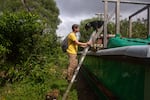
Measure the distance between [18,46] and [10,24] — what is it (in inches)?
23.4

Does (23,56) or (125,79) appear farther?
(23,56)

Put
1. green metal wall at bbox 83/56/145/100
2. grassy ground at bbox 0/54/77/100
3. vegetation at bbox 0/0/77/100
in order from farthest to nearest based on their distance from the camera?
vegetation at bbox 0/0/77/100
grassy ground at bbox 0/54/77/100
green metal wall at bbox 83/56/145/100

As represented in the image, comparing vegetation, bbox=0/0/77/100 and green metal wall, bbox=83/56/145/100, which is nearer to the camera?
green metal wall, bbox=83/56/145/100

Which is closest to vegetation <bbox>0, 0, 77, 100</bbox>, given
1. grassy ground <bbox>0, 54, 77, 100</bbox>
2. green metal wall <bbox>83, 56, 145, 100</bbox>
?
grassy ground <bbox>0, 54, 77, 100</bbox>

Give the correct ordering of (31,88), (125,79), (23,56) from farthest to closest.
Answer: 1. (23,56)
2. (31,88)
3. (125,79)

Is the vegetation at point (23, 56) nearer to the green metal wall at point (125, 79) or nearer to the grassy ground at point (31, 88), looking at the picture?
the grassy ground at point (31, 88)

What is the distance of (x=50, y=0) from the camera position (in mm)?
57125

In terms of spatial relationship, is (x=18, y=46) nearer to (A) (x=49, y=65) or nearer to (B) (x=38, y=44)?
(B) (x=38, y=44)

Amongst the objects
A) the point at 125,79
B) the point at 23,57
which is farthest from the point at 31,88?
the point at 125,79

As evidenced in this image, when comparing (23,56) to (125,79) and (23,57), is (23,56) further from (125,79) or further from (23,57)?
(125,79)

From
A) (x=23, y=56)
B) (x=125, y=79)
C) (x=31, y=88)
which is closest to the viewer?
(x=125, y=79)

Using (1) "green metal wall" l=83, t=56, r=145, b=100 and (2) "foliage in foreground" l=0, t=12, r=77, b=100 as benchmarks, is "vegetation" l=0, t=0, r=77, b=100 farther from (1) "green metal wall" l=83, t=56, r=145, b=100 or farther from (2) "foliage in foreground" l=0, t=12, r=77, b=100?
(1) "green metal wall" l=83, t=56, r=145, b=100

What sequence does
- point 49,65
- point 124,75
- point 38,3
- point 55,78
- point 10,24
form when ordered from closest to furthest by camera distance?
1. point 124,75
2. point 10,24
3. point 49,65
4. point 55,78
5. point 38,3

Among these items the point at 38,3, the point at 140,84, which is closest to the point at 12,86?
the point at 140,84
